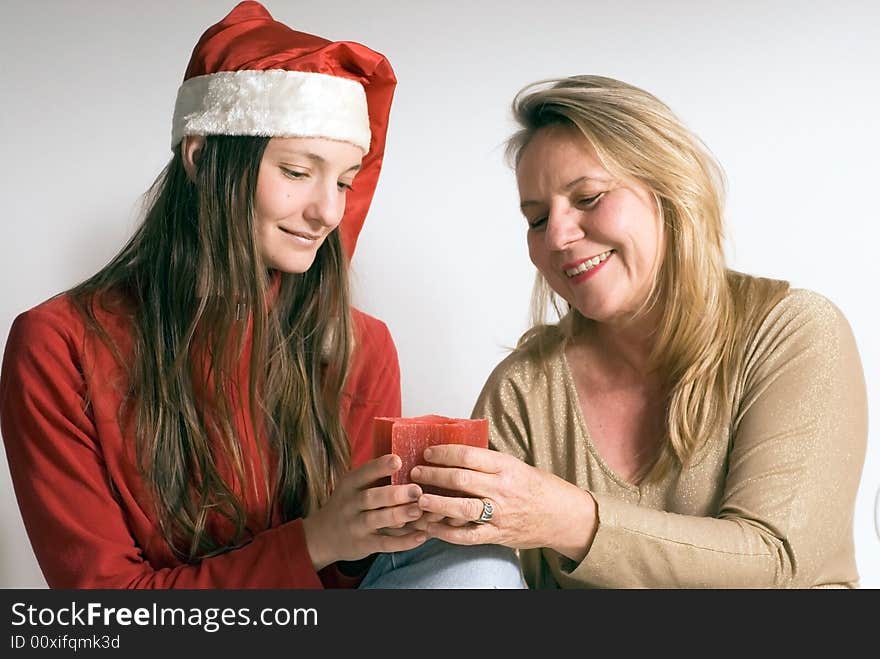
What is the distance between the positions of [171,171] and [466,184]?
697 millimetres

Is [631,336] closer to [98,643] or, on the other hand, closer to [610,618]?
[610,618]

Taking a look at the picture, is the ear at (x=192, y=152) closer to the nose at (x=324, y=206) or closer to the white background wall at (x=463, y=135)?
the nose at (x=324, y=206)

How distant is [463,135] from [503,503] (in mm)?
1072

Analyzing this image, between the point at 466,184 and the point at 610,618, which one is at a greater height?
the point at 466,184

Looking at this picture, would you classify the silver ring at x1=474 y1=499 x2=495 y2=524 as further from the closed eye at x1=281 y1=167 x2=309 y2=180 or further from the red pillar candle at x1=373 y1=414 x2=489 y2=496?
the closed eye at x1=281 y1=167 x2=309 y2=180

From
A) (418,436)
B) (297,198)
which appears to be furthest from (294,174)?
(418,436)

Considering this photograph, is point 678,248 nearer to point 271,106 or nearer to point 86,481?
point 271,106

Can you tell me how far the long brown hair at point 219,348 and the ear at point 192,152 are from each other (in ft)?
0.04

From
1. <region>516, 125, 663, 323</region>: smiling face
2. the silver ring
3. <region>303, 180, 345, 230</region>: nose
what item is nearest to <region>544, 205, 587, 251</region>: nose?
<region>516, 125, 663, 323</region>: smiling face

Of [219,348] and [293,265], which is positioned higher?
[293,265]

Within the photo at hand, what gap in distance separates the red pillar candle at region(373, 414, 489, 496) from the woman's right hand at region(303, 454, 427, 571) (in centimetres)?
2

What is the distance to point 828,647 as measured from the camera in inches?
62.5

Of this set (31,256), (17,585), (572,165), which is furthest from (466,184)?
(17,585)

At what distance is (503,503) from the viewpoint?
148 cm
